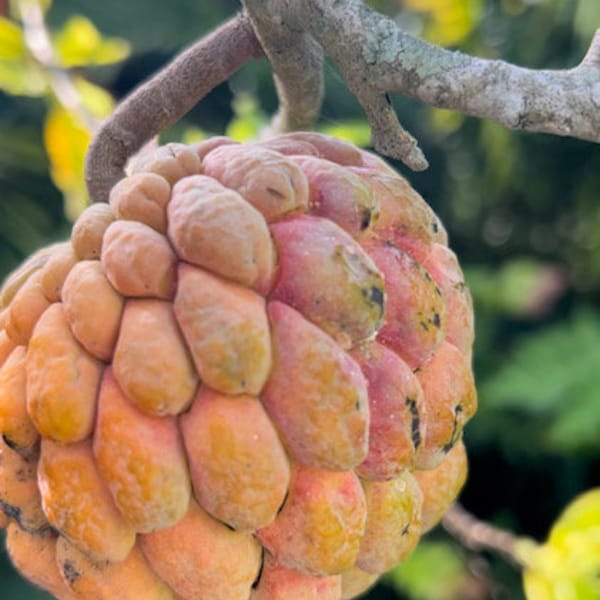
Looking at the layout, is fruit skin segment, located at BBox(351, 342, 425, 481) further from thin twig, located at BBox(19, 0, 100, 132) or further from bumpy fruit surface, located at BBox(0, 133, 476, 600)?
thin twig, located at BBox(19, 0, 100, 132)

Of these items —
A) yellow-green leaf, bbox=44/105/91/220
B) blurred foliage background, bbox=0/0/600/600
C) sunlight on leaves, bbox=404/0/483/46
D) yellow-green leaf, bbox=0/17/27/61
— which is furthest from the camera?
blurred foliage background, bbox=0/0/600/600

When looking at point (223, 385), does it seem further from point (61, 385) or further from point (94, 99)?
point (94, 99)

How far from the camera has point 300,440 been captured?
844 mm

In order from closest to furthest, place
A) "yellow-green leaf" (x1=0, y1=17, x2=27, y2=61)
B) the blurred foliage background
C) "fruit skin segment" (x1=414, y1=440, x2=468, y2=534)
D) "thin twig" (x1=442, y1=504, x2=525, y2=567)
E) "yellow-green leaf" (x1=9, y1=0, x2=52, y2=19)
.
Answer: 1. "fruit skin segment" (x1=414, y1=440, x2=468, y2=534)
2. "thin twig" (x1=442, y1=504, x2=525, y2=567)
3. "yellow-green leaf" (x1=0, y1=17, x2=27, y2=61)
4. "yellow-green leaf" (x1=9, y1=0, x2=52, y2=19)
5. the blurred foliage background

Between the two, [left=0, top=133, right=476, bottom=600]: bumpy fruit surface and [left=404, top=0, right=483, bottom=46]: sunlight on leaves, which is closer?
[left=0, top=133, right=476, bottom=600]: bumpy fruit surface

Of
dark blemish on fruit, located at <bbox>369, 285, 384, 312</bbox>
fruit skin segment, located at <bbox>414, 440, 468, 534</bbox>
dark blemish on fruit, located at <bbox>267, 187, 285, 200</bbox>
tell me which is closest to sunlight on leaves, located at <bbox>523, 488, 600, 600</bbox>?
fruit skin segment, located at <bbox>414, 440, 468, 534</bbox>

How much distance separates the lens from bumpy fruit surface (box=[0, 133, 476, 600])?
0.83 m

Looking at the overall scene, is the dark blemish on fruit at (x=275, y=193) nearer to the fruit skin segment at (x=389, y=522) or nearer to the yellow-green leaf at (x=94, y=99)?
the fruit skin segment at (x=389, y=522)

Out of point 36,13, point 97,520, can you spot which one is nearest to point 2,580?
point 36,13

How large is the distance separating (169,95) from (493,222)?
3.47 meters

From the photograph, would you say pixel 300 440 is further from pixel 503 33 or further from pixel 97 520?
pixel 503 33

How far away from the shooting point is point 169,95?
1119 mm

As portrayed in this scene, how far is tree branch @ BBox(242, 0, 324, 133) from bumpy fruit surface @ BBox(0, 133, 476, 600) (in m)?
0.13

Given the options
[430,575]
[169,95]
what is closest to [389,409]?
[169,95]
